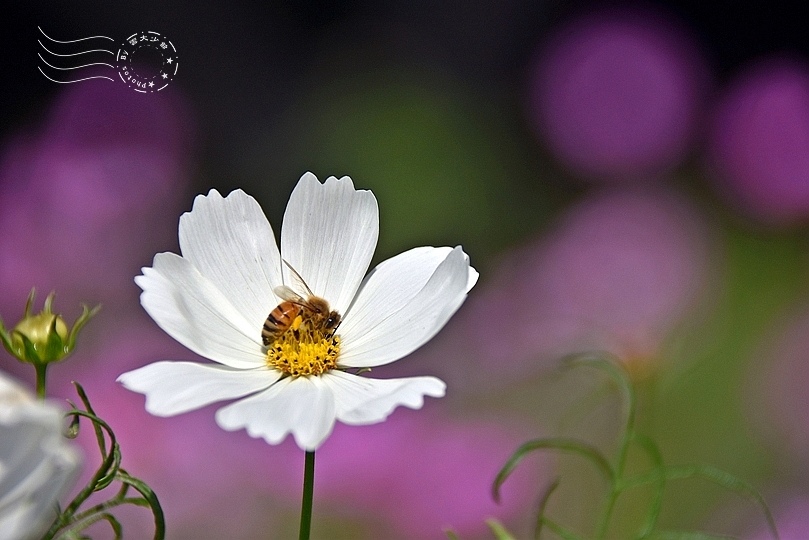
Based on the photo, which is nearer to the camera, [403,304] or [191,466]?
[403,304]

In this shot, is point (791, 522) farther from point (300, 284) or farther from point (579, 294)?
point (300, 284)

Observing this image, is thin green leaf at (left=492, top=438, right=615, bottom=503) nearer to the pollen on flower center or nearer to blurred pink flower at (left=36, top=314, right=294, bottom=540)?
the pollen on flower center

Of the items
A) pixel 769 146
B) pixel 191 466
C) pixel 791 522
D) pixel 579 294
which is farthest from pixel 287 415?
pixel 769 146

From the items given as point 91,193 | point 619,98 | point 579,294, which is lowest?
point 579,294

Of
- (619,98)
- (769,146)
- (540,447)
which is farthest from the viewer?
(619,98)

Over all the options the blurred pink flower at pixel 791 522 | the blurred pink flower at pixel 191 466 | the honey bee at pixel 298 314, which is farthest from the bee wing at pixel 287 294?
the blurred pink flower at pixel 791 522

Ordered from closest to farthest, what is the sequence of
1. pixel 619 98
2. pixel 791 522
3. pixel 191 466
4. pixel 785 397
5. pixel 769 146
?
pixel 191 466, pixel 791 522, pixel 785 397, pixel 769 146, pixel 619 98
